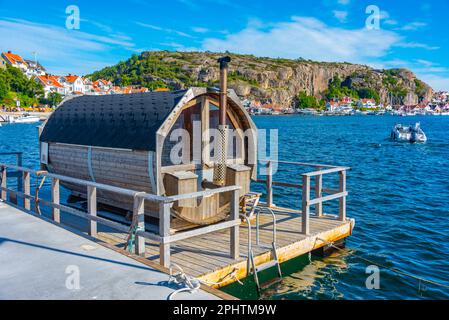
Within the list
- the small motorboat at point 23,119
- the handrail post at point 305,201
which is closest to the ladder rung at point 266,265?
the handrail post at point 305,201

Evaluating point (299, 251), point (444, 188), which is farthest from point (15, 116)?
point (299, 251)

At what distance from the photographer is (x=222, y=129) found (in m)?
11.0

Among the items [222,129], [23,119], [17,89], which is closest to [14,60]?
[17,89]

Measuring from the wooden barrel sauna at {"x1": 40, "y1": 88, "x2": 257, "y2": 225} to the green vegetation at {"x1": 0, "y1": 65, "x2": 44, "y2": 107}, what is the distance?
11294 centimetres

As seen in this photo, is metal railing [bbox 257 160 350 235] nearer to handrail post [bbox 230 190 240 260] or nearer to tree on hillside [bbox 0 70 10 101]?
handrail post [bbox 230 190 240 260]

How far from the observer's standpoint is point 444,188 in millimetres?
25859

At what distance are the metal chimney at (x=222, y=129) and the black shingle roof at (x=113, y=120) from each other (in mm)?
961

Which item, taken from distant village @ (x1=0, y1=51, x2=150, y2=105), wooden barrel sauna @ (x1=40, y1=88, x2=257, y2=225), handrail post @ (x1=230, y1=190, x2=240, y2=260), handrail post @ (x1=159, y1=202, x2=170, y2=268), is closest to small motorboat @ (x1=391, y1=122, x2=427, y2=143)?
wooden barrel sauna @ (x1=40, y1=88, x2=257, y2=225)

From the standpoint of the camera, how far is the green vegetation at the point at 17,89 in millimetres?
114125

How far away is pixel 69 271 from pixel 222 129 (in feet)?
17.5

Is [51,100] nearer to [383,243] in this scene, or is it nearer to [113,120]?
[113,120]

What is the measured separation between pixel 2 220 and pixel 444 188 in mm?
23875

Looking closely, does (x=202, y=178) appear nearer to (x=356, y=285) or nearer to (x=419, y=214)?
(x=356, y=285)

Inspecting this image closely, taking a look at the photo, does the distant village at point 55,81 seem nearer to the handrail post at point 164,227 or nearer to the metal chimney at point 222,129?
the metal chimney at point 222,129
